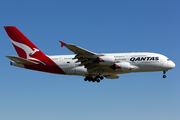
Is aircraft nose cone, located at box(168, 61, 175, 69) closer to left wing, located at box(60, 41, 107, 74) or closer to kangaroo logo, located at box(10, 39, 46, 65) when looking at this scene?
left wing, located at box(60, 41, 107, 74)

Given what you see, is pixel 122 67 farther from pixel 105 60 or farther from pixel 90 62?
pixel 90 62

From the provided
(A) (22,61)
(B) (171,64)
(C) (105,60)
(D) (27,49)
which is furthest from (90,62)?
(B) (171,64)

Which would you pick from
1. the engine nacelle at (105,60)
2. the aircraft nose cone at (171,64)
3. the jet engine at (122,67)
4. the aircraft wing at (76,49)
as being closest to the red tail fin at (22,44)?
the aircraft wing at (76,49)

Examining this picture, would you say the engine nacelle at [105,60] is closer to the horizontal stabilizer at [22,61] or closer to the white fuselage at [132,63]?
the white fuselage at [132,63]

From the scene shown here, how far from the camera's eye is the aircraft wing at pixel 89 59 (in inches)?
1535

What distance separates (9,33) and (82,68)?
14.2 metres

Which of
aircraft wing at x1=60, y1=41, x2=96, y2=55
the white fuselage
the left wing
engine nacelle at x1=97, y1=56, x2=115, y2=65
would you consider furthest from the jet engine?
aircraft wing at x1=60, y1=41, x2=96, y2=55

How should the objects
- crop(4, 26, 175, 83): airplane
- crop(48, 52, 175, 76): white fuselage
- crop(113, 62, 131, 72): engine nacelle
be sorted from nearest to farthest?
crop(4, 26, 175, 83): airplane, crop(113, 62, 131, 72): engine nacelle, crop(48, 52, 175, 76): white fuselage

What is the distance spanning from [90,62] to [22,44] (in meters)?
12.7

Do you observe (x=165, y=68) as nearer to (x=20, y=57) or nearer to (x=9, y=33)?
(x=20, y=57)

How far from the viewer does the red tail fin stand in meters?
45.0

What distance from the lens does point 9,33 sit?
46.1 m

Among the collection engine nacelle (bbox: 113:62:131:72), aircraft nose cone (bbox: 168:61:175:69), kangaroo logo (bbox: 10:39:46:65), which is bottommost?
engine nacelle (bbox: 113:62:131:72)

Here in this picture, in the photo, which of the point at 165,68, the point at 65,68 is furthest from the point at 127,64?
the point at 65,68
